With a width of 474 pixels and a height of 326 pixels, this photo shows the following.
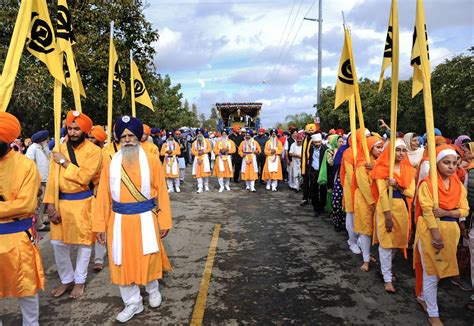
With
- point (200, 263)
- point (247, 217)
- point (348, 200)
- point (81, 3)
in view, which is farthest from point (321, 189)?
point (81, 3)

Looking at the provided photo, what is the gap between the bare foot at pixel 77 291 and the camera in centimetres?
427

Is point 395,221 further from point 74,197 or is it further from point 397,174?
point 74,197

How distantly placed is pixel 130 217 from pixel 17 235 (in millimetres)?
952

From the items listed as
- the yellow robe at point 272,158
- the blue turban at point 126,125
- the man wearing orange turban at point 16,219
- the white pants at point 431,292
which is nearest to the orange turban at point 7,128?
the man wearing orange turban at point 16,219

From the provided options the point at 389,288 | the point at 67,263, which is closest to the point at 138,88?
the point at 67,263

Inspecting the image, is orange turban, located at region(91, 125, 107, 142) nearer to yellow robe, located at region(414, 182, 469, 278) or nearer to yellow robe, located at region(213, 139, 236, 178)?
yellow robe, located at region(414, 182, 469, 278)

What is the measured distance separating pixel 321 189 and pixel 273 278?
4.16 metres

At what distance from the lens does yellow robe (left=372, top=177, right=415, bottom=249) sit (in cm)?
438

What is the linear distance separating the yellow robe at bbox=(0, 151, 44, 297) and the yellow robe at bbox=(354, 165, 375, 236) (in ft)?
12.2

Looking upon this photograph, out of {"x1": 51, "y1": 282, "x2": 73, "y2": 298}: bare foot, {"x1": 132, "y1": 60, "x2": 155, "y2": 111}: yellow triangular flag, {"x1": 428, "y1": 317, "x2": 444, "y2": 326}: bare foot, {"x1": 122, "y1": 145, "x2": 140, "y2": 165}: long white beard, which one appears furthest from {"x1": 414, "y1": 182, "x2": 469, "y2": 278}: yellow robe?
{"x1": 132, "y1": 60, "x2": 155, "y2": 111}: yellow triangular flag

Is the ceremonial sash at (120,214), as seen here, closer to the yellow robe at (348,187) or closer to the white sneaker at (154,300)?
the white sneaker at (154,300)

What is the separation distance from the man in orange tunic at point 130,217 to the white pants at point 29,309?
687mm

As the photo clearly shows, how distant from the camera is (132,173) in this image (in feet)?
12.1

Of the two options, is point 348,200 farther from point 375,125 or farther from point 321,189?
point 375,125
